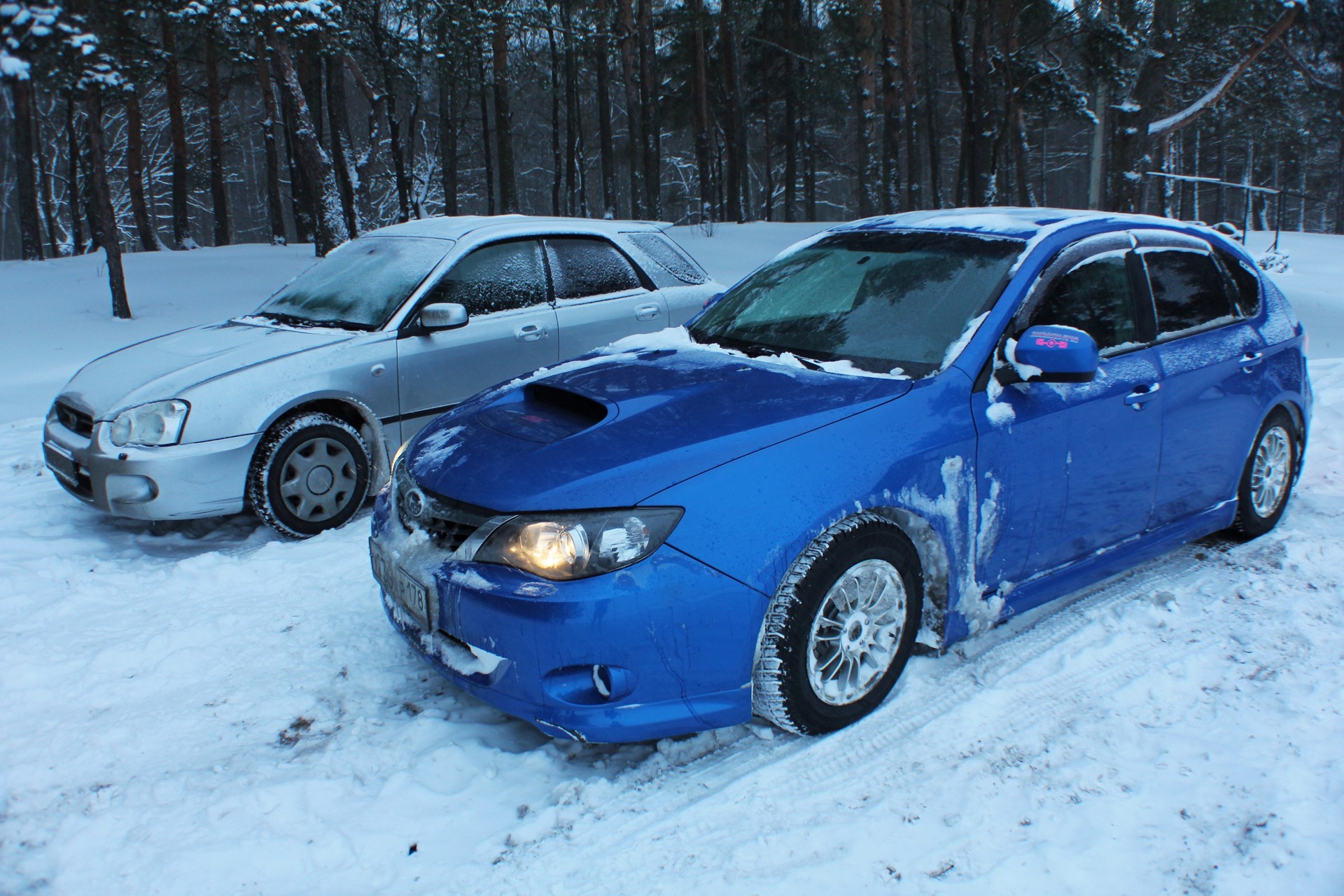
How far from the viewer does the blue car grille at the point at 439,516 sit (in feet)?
9.69

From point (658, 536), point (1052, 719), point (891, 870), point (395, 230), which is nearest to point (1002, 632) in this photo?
point (1052, 719)

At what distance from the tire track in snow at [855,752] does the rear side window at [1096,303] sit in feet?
3.83

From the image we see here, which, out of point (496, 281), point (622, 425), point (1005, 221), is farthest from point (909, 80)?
point (622, 425)

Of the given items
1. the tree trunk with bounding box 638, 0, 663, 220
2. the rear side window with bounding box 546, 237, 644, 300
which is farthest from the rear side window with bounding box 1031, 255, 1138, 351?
the tree trunk with bounding box 638, 0, 663, 220

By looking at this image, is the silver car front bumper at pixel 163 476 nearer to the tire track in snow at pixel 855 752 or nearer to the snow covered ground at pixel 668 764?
the snow covered ground at pixel 668 764

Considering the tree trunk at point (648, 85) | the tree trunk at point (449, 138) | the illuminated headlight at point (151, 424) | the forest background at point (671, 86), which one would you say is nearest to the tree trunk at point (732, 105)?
the forest background at point (671, 86)

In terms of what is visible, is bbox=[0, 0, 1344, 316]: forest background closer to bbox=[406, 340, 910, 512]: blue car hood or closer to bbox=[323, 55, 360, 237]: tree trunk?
bbox=[323, 55, 360, 237]: tree trunk

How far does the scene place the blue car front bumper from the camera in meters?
2.65

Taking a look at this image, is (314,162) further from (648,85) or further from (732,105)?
(732,105)

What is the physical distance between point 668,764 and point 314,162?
45.2 feet

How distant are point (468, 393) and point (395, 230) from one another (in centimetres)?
145

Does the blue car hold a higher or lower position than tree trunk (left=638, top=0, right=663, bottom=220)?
lower

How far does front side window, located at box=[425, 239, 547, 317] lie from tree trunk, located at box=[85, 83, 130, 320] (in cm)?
925

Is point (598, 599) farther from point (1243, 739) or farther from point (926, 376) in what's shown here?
point (1243, 739)
